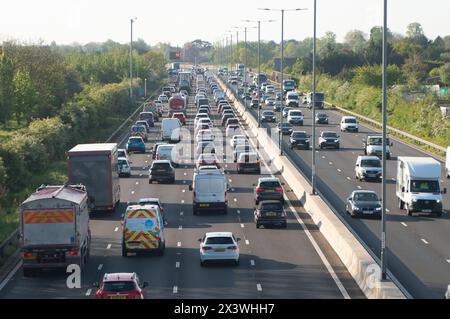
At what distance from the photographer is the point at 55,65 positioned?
11869cm

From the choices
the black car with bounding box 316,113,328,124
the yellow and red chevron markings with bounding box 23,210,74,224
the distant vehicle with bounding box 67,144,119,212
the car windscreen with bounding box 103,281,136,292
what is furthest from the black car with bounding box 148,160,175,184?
the black car with bounding box 316,113,328,124

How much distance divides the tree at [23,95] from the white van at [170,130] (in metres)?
14.0

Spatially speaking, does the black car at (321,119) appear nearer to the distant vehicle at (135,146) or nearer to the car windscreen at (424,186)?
the distant vehicle at (135,146)

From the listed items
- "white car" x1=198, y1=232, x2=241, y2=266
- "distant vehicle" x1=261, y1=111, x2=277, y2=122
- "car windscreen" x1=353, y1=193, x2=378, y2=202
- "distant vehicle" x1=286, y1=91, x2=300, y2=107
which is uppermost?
"distant vehicle" x1=286, y1=91, x2=300, y2=107

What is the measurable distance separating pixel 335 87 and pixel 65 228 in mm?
122753

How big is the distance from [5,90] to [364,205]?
5243 cm

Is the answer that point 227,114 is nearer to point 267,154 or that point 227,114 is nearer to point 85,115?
point 85,115

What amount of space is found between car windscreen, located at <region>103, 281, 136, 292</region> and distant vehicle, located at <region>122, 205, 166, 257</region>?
11309 mm

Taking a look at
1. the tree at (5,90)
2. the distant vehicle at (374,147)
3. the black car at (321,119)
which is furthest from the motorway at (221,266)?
the black car at (321,119)

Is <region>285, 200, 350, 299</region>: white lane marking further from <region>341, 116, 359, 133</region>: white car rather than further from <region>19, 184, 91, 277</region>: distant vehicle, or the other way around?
<region>341, 116, 359, 133</region>: white car

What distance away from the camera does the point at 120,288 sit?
27.1 meters

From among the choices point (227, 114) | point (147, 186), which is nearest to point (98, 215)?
point (147, 186)

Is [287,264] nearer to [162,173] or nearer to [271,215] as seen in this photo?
[271,215]

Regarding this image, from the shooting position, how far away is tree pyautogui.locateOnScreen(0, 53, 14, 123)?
3656 inches
